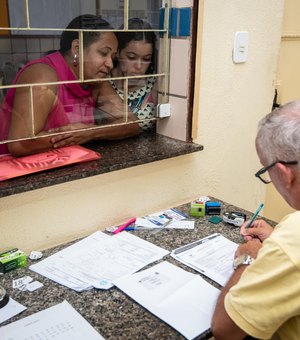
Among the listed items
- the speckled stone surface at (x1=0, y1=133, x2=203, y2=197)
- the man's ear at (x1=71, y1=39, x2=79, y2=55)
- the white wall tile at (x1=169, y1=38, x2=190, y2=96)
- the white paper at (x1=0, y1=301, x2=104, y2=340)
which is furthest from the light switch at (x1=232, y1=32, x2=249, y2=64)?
the white paper at (x1=0, y1=301, x2=104, y2=340)

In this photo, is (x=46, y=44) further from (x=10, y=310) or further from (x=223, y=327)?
(x=223, y=327)

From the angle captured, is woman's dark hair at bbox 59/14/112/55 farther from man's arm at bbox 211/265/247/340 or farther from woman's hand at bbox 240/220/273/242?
man's arm at bbox 211/265/247/340

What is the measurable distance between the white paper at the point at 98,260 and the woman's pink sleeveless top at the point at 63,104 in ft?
1.34

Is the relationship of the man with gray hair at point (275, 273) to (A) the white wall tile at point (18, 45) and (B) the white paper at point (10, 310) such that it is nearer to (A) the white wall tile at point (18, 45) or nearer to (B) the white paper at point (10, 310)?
(B) the white paper at point (10, 310)

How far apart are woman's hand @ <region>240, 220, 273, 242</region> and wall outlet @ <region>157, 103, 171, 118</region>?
55 cm

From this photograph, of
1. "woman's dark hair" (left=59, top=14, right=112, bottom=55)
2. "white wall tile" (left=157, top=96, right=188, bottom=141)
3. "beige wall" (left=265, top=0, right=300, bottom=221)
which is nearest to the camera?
"woman's dark hair" (left=59, top=14, right=112, bottom=55)

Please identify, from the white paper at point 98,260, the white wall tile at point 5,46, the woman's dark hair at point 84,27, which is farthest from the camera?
the woman's dark hair at point 84,27

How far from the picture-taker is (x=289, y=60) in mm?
2363

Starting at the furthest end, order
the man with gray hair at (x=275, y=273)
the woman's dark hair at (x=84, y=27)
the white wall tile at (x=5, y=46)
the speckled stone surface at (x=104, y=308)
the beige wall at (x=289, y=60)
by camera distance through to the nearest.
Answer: the beige wall at (x=289, y=60), the woman's dark hair at (x=84, y=27), the white wall tile at (x=5, y=46), the speckled stone surface at (x=104, y=308), the man with gray hair at (x=275, y=273)

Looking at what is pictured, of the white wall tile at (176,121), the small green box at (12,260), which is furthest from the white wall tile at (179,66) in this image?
the small green box at (12,260)

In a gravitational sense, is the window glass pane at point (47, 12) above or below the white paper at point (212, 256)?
above

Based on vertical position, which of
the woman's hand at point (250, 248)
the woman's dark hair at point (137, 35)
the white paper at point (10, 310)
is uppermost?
the woman's dark hair at point (137, 35)

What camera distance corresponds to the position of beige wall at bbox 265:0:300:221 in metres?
2.26

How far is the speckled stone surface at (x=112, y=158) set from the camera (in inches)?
48.5
